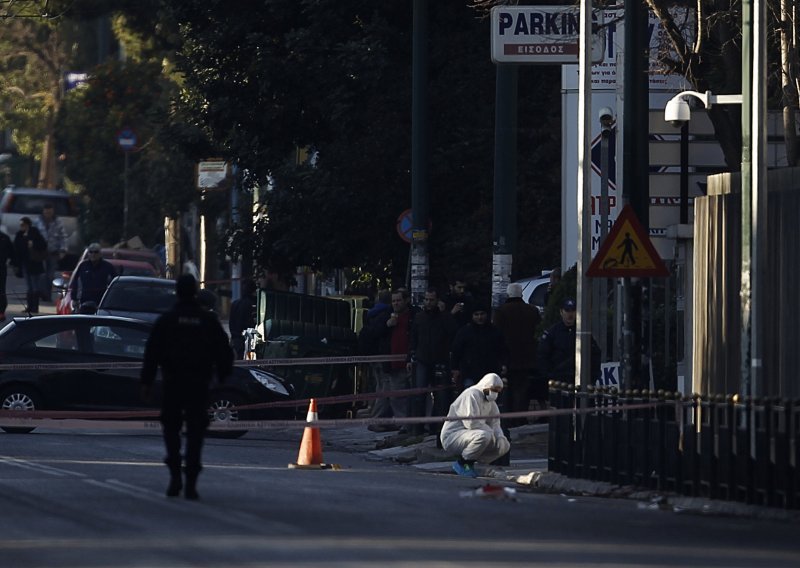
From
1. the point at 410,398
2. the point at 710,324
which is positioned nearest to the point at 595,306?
the point at 410,398

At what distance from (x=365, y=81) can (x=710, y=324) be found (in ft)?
43.0

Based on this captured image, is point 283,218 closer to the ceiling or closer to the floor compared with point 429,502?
closer to the ceiling

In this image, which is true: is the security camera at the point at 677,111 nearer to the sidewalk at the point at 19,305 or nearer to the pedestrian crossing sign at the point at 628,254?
the pedestrian crossing sign at the point at 628,254

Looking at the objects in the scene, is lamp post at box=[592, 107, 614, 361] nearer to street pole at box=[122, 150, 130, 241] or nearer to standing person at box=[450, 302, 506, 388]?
standing person at box=[450, 302, 506, 388]

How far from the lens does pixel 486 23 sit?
3167cm

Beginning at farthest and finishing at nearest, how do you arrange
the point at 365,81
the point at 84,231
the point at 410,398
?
the point at 84,231 < the point at 365,81 < the point at 410,398

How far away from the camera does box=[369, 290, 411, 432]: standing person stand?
2608 centimetres

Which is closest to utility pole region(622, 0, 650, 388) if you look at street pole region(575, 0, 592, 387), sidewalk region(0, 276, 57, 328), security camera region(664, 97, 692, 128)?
street pole region(575, 0, 592, 387)

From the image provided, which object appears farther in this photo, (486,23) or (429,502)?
(486,23)

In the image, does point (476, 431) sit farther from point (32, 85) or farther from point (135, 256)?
point (32, 85)

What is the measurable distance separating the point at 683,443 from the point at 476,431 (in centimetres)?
379

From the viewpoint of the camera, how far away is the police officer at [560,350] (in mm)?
22941

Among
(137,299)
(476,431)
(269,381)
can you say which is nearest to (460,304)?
(269,381)

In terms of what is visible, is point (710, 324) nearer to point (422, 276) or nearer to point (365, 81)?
point (422, 276)
